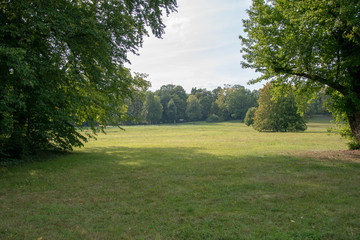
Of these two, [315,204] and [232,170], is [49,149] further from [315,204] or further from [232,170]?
[315,204]

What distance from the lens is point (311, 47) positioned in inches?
473

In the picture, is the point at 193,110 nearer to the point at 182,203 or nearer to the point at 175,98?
the point at 175,98

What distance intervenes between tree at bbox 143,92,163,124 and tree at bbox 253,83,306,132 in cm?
5376

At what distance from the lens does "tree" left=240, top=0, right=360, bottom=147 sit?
38.0 ft

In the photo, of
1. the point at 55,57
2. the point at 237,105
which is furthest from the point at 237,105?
the point at 55,57

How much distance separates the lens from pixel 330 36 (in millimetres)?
12742

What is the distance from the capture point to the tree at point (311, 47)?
11.6 meters

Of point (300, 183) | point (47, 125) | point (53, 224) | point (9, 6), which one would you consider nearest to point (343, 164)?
point (300, 183)

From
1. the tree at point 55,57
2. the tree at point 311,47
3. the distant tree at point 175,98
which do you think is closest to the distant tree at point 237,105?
the distant tree at point 175,98

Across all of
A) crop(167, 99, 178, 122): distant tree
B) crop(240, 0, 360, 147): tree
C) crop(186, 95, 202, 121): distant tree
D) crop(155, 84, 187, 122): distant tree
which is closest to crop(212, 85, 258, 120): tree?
crop(186, 95, 202, 121): distant tree

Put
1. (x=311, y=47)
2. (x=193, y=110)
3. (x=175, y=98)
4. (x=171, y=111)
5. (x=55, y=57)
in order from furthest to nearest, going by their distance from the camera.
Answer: (x=175, y=98) < (x=193, y=110) < (x=171, y=111) < (x=311, y=47) < (x=55, y=57)

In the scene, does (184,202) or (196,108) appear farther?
(196,108)

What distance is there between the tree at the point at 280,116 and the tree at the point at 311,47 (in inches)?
1149

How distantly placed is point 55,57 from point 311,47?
1142 cm
